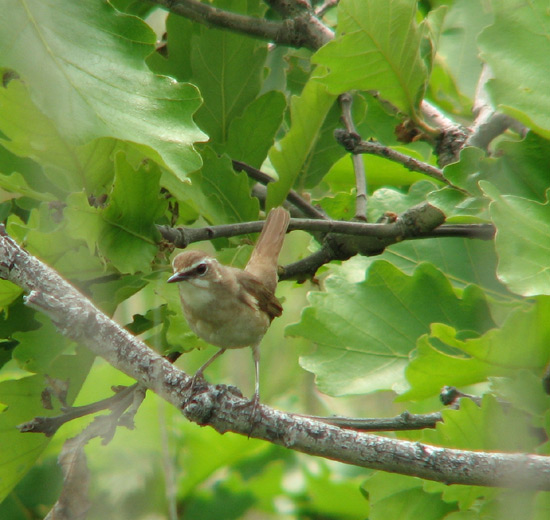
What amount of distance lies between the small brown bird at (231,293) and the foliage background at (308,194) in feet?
0.50

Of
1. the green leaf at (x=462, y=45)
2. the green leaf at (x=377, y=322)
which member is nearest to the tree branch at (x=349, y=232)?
the green leaf at (x=377, y=322)

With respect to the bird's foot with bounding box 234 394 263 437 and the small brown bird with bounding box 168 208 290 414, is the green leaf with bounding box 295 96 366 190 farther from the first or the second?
the bird's foot with bounding box 234 394 263 437

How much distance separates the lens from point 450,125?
200cm

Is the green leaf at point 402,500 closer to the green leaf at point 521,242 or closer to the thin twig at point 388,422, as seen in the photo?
the thin twig at point 388,422

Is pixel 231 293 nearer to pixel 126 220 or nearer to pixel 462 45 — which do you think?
pixel 126 220

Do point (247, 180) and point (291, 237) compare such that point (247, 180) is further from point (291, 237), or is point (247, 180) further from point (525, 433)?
point (291, 237)

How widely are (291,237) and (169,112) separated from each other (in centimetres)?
196

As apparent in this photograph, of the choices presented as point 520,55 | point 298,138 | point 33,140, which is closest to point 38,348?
point 33,140

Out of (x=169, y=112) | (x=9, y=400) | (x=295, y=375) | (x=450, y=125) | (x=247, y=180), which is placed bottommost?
(x=295, y=375)

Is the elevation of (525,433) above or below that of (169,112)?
below

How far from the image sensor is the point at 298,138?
6.41 ft

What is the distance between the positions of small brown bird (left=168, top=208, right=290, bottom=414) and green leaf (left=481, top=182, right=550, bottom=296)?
70 centimetres

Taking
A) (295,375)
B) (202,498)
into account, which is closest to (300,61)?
(295,375)

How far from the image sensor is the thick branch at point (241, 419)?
120cm
